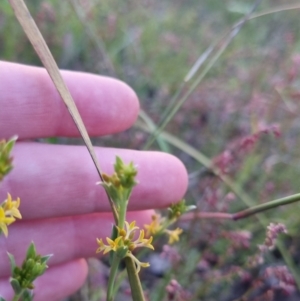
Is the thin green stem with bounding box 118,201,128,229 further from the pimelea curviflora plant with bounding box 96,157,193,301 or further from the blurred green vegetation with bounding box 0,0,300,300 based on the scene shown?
the blurred green vegetation with bounding box 0,0,300,300

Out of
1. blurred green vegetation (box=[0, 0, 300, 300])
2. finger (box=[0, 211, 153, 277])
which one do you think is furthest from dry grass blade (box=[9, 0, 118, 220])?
blurred green vegetation (box=[0, 0, 300, 300])

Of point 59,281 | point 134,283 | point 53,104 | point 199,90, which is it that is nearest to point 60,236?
point 59,281

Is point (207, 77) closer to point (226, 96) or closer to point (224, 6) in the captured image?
point (226, 96)

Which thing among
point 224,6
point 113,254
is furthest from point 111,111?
point 224,6

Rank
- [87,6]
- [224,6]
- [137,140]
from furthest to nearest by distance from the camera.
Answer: [224,6]
[87,6]
[137,140]

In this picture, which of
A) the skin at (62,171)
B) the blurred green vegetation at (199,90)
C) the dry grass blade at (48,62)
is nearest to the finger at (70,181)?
the skin at (62,171)

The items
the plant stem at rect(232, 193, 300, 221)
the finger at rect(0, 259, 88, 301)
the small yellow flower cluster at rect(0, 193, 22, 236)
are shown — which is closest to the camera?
the small yellow flower cluster at rect(0, 193, 22, 236)
